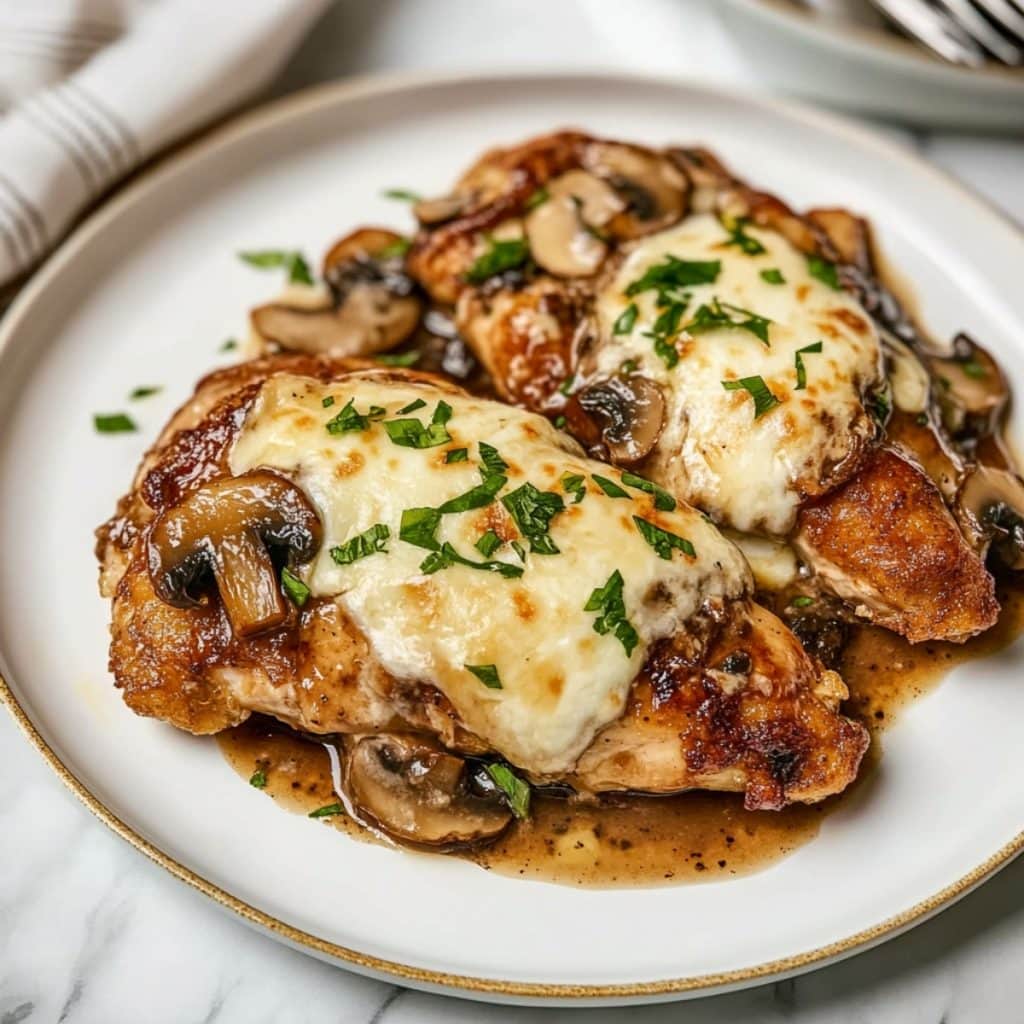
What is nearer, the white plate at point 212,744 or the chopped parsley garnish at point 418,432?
Result: the white plate at point 212,744

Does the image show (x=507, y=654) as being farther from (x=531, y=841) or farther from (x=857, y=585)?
(x=857, y=585)

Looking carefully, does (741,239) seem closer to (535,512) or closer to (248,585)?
(535,512)

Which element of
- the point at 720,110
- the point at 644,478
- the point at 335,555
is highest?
the point at 720,110

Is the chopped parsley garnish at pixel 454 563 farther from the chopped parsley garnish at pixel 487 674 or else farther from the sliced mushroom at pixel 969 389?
the sliced mushroom at pixel 969 389

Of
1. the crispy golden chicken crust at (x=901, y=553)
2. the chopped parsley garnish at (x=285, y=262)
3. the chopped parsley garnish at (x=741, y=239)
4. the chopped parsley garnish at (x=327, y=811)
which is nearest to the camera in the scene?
the chopped parsley garnish at (x=327, y=811)

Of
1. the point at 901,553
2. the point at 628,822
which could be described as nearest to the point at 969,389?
the point at 901,553

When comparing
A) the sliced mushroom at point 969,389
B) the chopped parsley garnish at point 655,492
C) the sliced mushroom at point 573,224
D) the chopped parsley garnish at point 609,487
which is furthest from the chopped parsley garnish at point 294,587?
the sliced mushroom at point 969,389

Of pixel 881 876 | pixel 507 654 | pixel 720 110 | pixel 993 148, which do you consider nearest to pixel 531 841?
pixel 507 654
